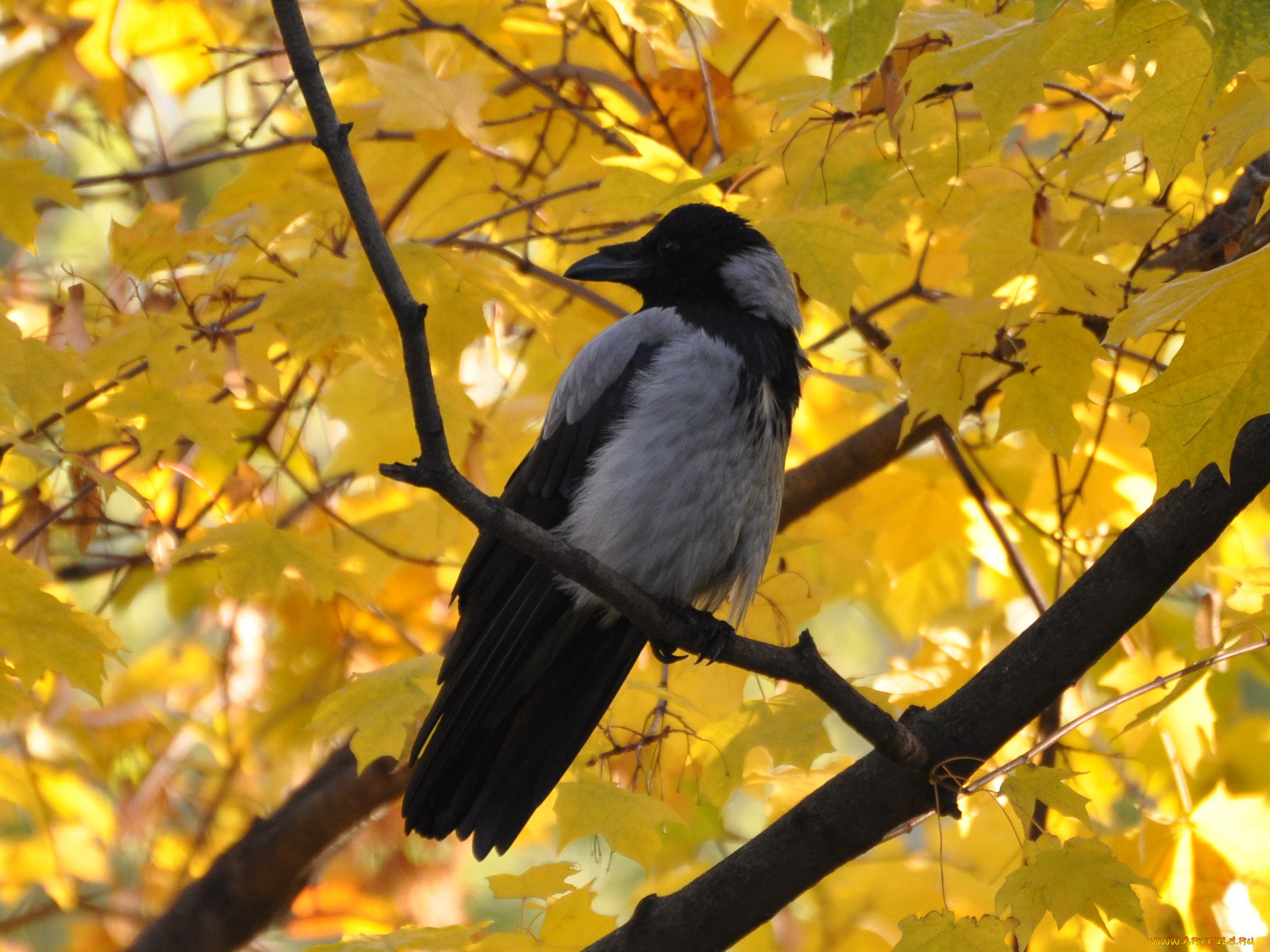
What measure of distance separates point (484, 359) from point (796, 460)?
46.9 inches

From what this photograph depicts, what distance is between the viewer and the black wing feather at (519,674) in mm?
2762

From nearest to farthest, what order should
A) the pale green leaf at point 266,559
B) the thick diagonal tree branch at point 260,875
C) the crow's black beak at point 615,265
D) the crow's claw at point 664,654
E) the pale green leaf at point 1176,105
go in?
the pale green leaf at point 1176,105 < the pale green leaf at point 266,559 < the crow's claw at point 664,654 < the crow's black beak at point 615,265 < the thick diagonal tree branch at point 260,875

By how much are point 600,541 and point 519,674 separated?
15.3 inches

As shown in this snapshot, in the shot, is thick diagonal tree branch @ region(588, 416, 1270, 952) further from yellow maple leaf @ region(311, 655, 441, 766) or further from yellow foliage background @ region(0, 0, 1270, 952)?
yellow maple leaf @ region(311, 655, 441, 766)

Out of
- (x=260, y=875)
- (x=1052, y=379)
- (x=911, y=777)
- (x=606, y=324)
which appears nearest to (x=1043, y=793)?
(x=911, y=777)

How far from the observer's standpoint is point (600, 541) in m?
2.94

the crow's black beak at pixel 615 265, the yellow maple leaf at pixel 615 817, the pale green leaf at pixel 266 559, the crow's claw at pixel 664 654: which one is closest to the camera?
the yellow maple leaf at pixel 615 817

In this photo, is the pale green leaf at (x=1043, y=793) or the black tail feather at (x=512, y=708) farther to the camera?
the black tail feather at (x=512, y=708)

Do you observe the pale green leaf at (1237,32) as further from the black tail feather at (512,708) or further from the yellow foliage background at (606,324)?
the black tail feather at (512,708)

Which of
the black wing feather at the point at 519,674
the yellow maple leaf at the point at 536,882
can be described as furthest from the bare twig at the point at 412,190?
the yellow maple leaf at the point at 536,882

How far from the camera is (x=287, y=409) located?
348cm

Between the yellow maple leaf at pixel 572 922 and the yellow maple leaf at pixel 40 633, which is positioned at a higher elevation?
the yellow maple leaf at pixel 40 633

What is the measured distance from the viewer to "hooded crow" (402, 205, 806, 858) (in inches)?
110

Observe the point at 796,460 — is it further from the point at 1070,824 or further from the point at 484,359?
the point at 1070,824
